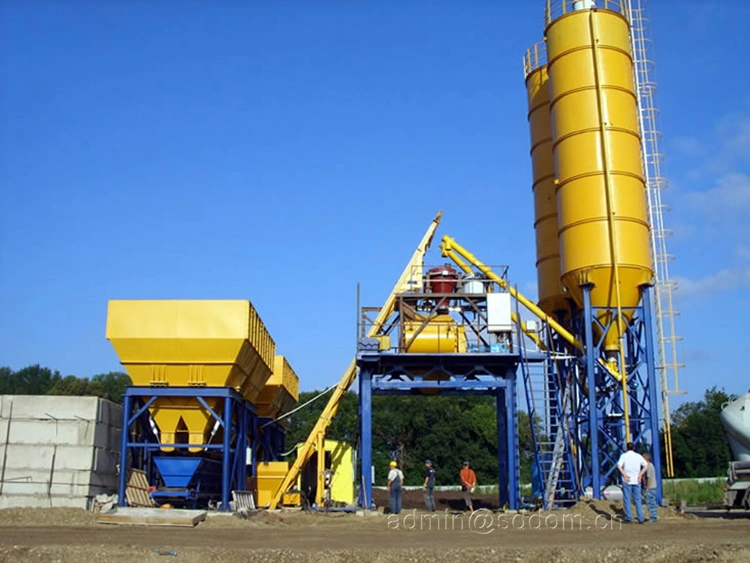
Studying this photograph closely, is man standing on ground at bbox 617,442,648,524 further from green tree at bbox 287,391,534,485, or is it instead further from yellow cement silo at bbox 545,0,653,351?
green tree at bbox 287,391,534,485

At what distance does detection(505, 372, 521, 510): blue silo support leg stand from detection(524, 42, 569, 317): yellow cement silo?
530 cm

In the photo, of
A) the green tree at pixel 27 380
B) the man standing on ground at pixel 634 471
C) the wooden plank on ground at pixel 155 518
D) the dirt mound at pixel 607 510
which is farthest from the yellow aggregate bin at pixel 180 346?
the green tree at pixel 27 380

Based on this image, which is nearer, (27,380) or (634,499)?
(634,499)

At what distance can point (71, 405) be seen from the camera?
2084 centimetres

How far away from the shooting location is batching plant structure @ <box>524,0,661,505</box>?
81.3ft

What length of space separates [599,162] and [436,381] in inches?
334

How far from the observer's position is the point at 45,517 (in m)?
18.1

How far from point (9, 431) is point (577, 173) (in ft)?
58.8

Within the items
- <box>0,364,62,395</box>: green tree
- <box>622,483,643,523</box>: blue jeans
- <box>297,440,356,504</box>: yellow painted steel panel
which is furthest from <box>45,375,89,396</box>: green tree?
<box>622,483,643,523</box>: blue jeans

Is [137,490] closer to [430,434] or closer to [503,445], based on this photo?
[503,445]

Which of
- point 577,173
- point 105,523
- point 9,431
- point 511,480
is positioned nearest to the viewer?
point 105,523

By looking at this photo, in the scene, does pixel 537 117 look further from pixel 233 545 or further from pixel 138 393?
pixel 233 545

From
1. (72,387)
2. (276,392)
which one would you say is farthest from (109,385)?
(276,392)

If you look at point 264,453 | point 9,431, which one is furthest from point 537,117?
point 9,431
